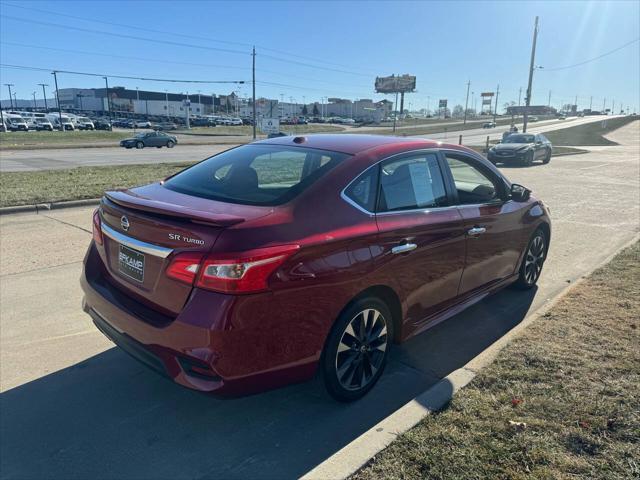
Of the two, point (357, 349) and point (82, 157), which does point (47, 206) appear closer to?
point (357, 349)

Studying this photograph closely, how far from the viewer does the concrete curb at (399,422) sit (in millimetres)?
2482

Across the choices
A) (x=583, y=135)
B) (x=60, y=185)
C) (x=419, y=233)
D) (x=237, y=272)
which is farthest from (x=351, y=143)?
(x=583, y=135)

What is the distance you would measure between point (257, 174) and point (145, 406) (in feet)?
5.81

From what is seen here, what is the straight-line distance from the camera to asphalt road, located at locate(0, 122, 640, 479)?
271 cm

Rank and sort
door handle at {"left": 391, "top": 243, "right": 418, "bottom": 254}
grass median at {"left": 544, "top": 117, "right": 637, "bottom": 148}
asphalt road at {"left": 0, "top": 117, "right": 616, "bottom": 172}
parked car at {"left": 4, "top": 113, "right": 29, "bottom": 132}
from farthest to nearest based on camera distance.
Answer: parked car at {"left": 4, "top": 113, "right": 29, "bottom": 132}
grass median at {"left": 544, "top": 117, "right": 637, "bottom": 148}
asphalt road at {"left": 0, "top": 117, "right": 616, "bottom": 172}
door handle at {"left": 391, "top": 243, "right": 418, "bottom": 254}

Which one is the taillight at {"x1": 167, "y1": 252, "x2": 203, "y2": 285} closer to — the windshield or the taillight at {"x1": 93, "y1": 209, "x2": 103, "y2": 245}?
the taillight at {"x1": 93, "y1": 209, "x2": 103, "y2": 245}

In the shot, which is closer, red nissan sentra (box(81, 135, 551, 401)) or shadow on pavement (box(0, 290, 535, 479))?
red nissan sentra (box(81, 135, 551, 401))

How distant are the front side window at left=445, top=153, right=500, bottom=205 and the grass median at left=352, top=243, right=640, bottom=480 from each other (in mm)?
1219

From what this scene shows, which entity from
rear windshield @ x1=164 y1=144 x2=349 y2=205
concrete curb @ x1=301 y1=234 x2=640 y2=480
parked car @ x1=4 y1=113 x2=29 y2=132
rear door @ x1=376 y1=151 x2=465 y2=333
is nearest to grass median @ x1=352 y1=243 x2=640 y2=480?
concrete curb @ x1=301 y1=234 x2=640 y2=480

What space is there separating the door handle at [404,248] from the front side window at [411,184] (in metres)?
0.26

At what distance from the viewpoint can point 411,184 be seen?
3619 mm

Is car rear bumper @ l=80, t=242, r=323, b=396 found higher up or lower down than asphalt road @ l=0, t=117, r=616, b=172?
higher up

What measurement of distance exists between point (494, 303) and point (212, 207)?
344cm

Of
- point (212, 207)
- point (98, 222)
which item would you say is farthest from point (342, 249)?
point (98, 222)
